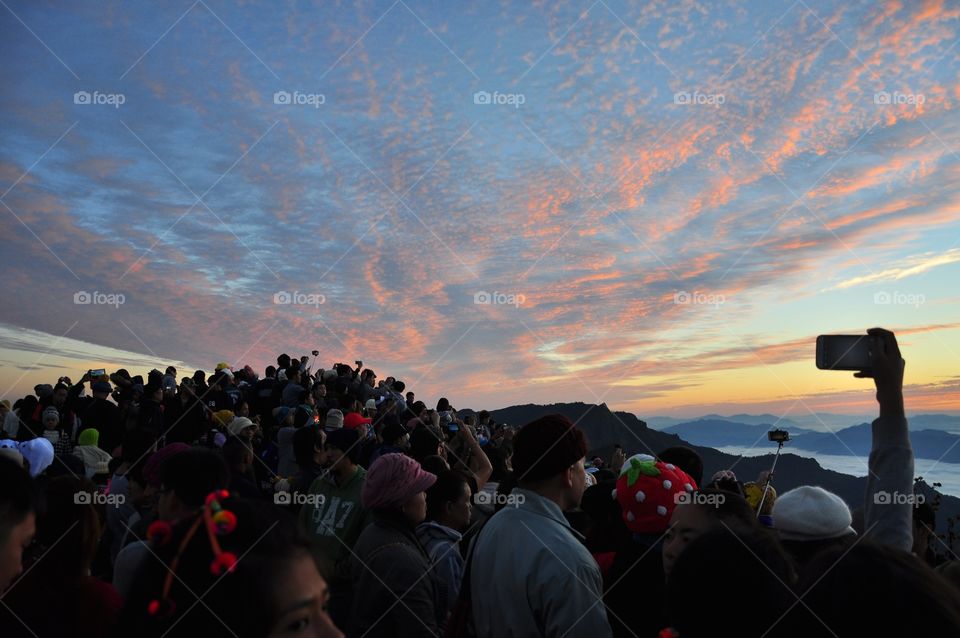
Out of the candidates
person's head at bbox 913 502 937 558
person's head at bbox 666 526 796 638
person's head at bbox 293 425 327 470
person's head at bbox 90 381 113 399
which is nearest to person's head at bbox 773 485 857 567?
person's head at bbox 913 502 937 558

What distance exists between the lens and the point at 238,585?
156 cm

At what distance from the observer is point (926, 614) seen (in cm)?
133

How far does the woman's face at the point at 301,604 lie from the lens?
1.62 m

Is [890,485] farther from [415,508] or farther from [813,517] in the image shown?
[415,508]

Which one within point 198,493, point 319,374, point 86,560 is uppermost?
point 319,374

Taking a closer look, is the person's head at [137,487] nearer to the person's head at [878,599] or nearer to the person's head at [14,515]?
the person's head at [14,515]

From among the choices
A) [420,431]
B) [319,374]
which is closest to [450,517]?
[420,431]

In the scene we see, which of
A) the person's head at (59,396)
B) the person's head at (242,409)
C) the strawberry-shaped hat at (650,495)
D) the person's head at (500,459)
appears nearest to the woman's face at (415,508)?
the strawberry-shaped hat at (650,495)

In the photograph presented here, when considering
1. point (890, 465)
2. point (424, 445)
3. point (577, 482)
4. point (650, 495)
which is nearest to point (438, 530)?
point (577, 482)

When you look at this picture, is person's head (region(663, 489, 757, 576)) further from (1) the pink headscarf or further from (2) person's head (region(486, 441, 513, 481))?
(2) person's head (region(486, 441, 513, 481))

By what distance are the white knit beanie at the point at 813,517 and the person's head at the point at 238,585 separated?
2.49 meters

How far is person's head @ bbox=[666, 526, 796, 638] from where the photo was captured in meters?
1.60

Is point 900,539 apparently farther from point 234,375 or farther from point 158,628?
point 234,375

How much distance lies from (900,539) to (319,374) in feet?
44.7
